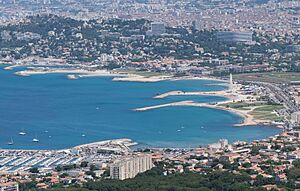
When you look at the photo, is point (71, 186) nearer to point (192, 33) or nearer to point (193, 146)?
point (193, 146)

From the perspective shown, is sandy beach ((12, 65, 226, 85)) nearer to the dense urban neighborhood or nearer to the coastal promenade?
the dense urban neighborhood

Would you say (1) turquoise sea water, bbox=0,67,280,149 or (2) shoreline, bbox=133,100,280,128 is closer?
(1) turquoise sea water, bbox=0,67,280,149

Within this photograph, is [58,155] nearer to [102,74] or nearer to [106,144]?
[106,144]

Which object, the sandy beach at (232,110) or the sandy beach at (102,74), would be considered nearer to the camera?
the sandy beach at (232,110)

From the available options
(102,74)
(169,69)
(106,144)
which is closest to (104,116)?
(106,144)

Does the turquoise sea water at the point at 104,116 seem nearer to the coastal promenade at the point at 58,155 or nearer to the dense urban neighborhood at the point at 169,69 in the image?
the dense urban neighborhood at the point at 169,69

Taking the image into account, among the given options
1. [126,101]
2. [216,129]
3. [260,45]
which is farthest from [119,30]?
[216,129]

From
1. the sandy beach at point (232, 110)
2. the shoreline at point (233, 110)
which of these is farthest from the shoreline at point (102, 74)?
the shoreline at point (233, 110)

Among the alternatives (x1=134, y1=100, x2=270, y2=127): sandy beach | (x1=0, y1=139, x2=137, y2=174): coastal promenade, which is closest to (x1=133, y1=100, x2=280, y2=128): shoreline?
(x1=134, y1=100, x2=270, y2=127): sandy beach
